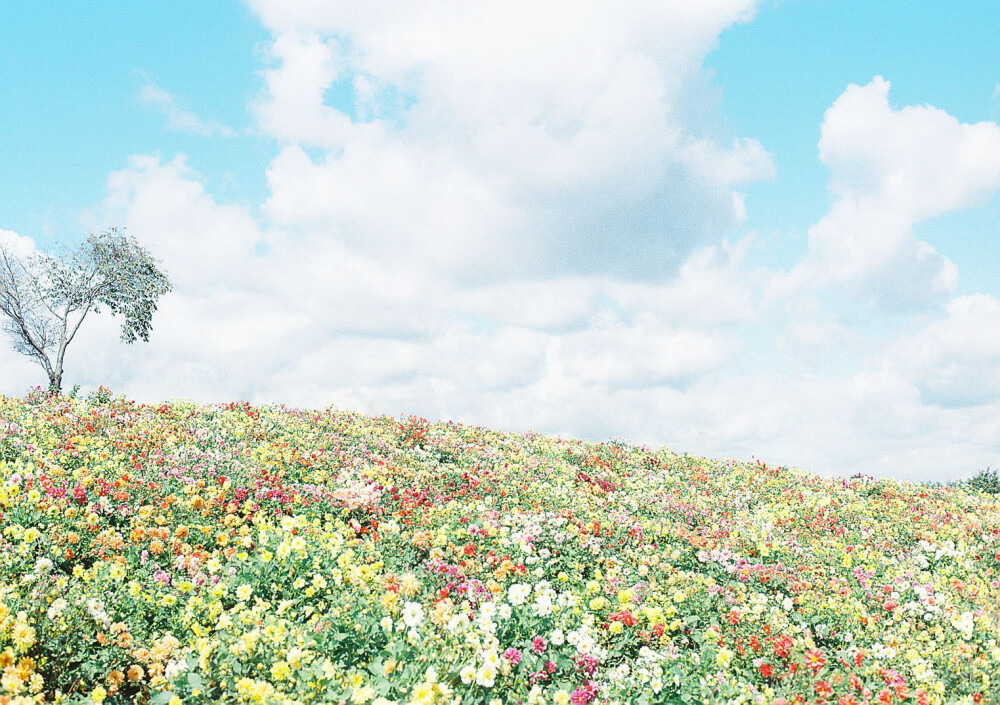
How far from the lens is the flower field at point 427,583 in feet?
18.9

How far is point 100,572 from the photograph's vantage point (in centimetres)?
730

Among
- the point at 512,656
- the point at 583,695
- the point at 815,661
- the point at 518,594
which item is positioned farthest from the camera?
the point at 518,594

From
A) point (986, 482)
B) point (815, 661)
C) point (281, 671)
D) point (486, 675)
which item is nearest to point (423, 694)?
point (486, 675)

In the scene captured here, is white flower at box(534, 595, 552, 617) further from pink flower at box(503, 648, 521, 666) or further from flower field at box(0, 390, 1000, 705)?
pink flower at box(503, 648, 521, 666)

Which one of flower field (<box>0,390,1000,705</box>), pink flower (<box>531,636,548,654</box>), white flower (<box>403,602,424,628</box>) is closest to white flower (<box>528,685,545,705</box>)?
flower field (<box>0,390,1000,705</box>)

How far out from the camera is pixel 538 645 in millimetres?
6336

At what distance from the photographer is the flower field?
227 inches

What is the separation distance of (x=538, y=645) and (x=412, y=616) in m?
1.12

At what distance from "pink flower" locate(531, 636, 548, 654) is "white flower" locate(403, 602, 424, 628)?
3.25 ft

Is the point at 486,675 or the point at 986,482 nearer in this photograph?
the point at 486,675

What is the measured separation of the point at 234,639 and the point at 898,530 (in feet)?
43.1

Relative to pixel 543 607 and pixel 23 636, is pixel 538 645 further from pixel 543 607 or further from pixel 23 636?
pixel 23 636

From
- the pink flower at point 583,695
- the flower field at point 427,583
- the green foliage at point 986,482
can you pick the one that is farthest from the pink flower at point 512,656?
the green foliage at point 986,482

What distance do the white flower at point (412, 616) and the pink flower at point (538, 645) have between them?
39.0 inches
